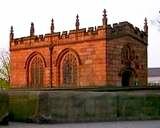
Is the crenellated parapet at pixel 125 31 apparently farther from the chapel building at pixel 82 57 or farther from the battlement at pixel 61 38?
the battlement at pixel 61 38

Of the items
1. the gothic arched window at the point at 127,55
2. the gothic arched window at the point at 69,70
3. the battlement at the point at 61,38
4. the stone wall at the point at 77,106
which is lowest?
the stone wall at the point at 77,106

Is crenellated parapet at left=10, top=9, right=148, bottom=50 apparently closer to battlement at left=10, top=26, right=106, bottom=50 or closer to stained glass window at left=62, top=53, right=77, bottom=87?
battlement at left=10, top=26, right=106, bottom=50

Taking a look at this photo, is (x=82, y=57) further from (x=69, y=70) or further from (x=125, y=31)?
(x=125, y=31)

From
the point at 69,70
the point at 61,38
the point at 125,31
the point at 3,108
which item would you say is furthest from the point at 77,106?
the point at 61,38

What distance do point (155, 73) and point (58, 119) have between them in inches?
5195

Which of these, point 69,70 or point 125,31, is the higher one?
point 125,31

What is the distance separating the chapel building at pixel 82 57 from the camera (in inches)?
1858

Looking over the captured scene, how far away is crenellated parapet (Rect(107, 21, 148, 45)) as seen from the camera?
47469mm

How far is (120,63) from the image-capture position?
48.6 meters

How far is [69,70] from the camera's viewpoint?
5100cm

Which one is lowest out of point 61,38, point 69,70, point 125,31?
point 69,70

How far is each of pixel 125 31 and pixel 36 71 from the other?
38.7ft

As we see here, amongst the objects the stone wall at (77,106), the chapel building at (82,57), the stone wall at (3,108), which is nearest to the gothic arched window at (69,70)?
the chapel building at (82,57)

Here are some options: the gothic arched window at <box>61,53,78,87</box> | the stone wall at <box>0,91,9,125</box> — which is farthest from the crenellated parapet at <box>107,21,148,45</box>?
the stone wall at <box>0,91,9,125</box>
